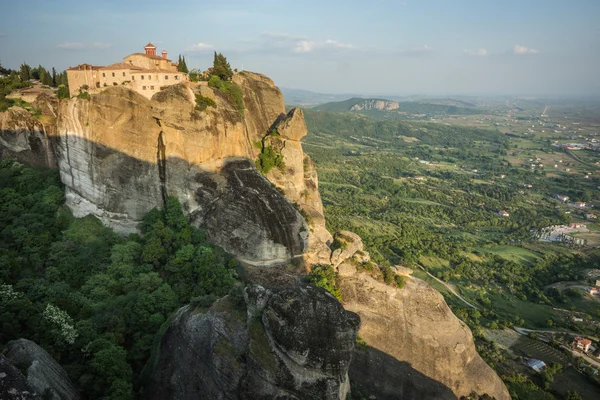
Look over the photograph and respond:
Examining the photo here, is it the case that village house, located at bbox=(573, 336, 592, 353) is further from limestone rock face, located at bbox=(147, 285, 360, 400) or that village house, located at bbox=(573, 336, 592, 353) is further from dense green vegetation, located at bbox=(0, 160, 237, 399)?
dense green vegetation, located at bbox=(0, 160, 237, 399)

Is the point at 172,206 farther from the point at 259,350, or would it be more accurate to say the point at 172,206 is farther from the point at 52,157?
the point at 259,350

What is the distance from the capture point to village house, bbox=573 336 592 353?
135ft

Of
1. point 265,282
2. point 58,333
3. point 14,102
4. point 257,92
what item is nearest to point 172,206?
point 265,282

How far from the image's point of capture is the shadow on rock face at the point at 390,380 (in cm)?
2553

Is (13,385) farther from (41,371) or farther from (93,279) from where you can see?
(93,279)

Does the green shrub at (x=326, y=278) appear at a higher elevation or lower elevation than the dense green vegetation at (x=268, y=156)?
lower

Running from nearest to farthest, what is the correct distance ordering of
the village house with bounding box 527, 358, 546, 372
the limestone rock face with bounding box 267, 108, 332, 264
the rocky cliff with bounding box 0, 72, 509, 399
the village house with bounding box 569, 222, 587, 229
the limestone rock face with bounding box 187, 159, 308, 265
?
the rocky cliff with bounding box 0, 72, 509, 399 → the limestone rock face with bounding box 187, 159, 308, 265 → the limestone rock face with bounding box 267, 108, 332, 264 → the village house with bounding box 527, 358, 546, 372 → the village house with bounding box 569, 222, 587, 229

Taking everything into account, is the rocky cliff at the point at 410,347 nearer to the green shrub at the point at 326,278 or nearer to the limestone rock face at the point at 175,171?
the green shrub at the point at 326,278

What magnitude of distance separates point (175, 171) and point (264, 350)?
17449 mm

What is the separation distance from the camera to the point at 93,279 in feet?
80.9

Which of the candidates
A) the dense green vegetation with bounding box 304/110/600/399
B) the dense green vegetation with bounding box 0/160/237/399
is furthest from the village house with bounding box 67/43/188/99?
the dense green vegetation with bounding box 304/110/600/399

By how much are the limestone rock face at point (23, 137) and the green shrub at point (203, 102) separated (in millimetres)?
14976

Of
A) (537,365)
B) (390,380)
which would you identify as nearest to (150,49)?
(390,380)

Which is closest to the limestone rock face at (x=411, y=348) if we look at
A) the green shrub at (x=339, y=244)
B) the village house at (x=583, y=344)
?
the green shrub at (x=339, y=244)
